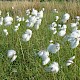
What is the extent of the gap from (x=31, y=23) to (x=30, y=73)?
13.6 inches

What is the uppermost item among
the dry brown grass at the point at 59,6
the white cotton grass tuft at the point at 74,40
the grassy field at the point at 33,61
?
the white cotton grass tuft at the point at 74,40

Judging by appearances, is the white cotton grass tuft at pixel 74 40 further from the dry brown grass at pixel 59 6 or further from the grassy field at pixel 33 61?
the dry brown grass at pixel 59 6

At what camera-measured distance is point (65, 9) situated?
4.18 m

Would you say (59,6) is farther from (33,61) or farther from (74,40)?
(74,40)

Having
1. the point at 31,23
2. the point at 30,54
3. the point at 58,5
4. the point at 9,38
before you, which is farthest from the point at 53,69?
the point at 58,5

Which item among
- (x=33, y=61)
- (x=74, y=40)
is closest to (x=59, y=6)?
(x=33, y=61)

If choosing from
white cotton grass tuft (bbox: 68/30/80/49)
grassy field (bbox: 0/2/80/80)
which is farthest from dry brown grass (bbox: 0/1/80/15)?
white cotton grass tuft (bbox: 68/30/80/49)

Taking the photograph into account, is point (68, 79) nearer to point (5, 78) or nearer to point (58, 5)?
point (5, 78)

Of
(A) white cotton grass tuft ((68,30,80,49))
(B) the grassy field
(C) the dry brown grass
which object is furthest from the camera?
(C) the dry brown grass

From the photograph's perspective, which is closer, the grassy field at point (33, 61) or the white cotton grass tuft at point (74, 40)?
the white cotton grass tuft at point (74, 40)

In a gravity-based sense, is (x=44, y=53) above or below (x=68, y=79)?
above

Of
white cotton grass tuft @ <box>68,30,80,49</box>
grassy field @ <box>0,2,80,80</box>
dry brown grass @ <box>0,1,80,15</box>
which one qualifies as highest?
white cotton grass tuft @ <box>68,30,80,49</box>

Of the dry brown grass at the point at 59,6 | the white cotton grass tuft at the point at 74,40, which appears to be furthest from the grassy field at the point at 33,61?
the dry brown grass at the point at 59,6

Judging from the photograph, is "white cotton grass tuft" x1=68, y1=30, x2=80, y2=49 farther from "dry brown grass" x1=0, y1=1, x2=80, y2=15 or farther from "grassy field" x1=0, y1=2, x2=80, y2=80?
"dry brown grass" x1=0, y1=1, x2=80, y2=15
